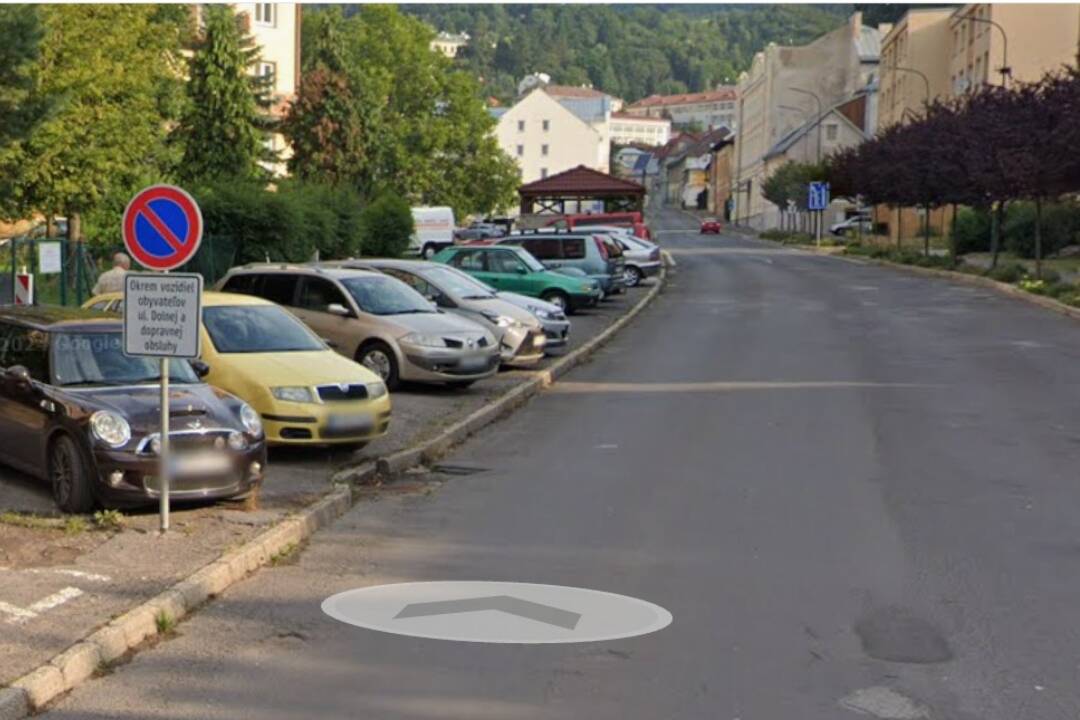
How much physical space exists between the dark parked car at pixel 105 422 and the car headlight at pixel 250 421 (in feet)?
0.03

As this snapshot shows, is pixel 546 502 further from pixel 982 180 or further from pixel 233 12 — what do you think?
pixel 233 12

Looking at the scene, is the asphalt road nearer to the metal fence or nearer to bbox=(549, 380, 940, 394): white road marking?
bbox=(549, 380, 940, 394): white road marking

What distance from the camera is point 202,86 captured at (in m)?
55.8

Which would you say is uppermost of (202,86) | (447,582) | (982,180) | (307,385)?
(202,86)

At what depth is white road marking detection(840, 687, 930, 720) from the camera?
19.7 feet

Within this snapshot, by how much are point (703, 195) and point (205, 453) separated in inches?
6958

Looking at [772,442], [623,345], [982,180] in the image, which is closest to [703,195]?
[982,180]

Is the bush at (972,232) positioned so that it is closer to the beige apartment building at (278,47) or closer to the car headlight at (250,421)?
the beige apartment building at (278,47)

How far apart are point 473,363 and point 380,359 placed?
45.8 inches

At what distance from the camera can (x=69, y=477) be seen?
9.99 metres

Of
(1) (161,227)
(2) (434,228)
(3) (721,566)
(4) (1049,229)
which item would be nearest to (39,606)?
(1) (161,227)

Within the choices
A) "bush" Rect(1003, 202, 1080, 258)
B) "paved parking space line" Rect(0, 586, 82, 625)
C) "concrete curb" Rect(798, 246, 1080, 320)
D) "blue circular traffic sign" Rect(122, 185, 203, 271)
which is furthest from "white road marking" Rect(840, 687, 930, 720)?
"bush" Rect(1003, 202, 1080, 258)

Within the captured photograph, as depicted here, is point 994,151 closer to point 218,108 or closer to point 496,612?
point 218,108

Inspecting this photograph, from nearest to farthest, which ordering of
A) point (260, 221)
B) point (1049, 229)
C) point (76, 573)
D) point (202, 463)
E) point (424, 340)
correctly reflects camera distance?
1. point (76, 573)
2. point (202, 463)
3. point (424, 340)
4. point (260, 221)
5. point (1049, 229)
